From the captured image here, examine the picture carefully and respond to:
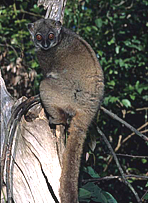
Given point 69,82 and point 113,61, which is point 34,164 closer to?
point 69,82

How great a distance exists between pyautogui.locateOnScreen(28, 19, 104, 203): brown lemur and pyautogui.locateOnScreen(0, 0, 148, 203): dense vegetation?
117 centimetres

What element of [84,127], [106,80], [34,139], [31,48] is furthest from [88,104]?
[31,48]

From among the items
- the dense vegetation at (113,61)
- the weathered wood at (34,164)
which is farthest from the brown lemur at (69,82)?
the dense vegetation at (113,61)

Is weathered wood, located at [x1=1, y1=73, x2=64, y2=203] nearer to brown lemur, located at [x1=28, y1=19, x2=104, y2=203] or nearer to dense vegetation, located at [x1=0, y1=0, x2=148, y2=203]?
brown lemur, located at [x1=28, y1=19, x2=104, y2=203]

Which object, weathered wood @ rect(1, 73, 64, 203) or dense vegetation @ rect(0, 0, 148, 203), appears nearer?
weathered wood @ rect(1, 73, 64, 203)

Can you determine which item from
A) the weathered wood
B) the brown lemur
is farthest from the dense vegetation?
the weathered wood

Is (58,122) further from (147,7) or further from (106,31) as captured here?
(147,7)

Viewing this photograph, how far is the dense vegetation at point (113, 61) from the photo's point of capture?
18.2 feet

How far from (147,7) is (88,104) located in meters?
3.15

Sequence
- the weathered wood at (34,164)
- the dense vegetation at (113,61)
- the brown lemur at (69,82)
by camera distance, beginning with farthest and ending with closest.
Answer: the dense vegetation at (113,61)
the brown lemur at (69,82)
the weathered wood at (34,164)

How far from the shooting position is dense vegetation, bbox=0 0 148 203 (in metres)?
5.56

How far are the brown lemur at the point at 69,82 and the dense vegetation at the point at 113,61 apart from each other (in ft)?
3.85

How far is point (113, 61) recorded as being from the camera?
585 centimetres

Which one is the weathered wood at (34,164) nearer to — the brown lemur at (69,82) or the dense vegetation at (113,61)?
the brown lemur at (69,82)
